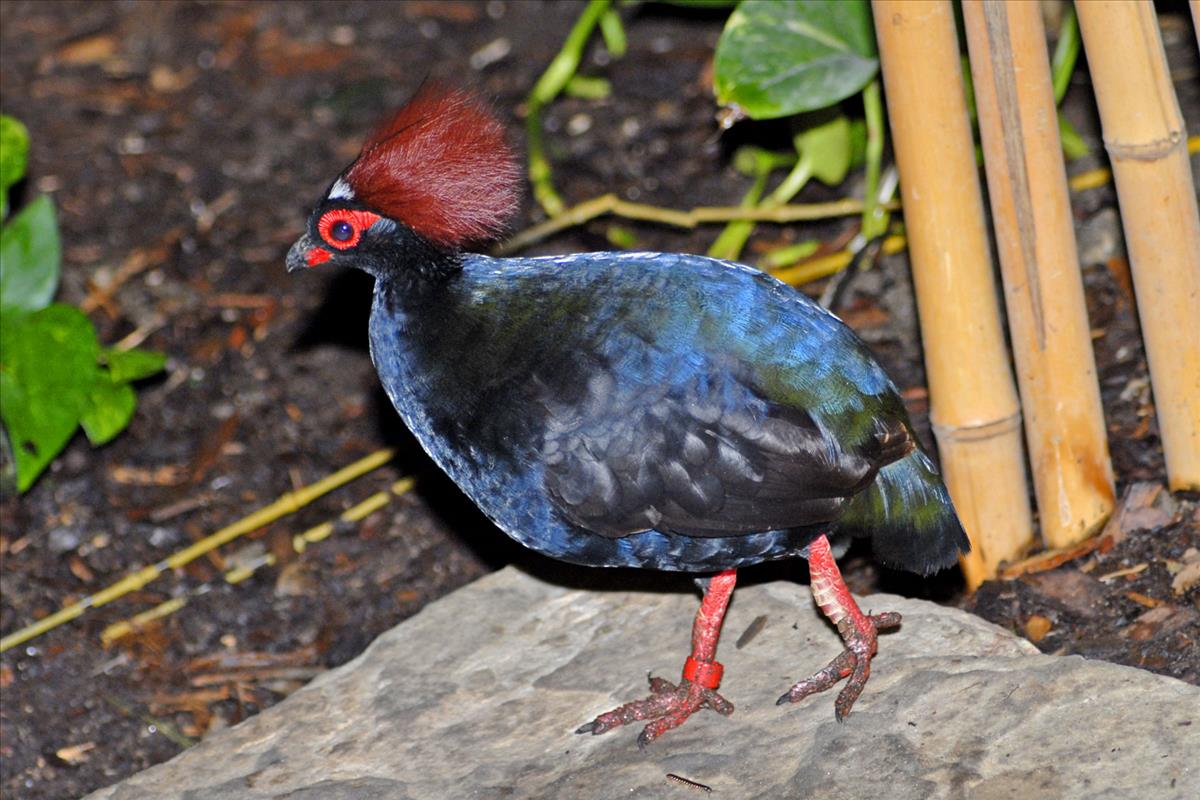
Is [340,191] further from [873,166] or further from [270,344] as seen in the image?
[873,166]

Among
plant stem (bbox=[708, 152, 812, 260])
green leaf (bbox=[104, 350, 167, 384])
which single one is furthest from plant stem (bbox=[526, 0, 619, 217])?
green leaf (bbox=[104, 350, 167, 384])

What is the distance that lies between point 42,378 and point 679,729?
2.51m

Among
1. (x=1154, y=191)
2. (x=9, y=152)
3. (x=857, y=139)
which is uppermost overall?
(x=9, y=152)

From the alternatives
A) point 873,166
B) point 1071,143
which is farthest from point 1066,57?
point 873,166

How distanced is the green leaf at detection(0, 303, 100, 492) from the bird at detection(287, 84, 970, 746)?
1.37 meters

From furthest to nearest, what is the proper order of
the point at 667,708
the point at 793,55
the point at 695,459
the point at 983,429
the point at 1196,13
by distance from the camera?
1. the point at 793,55
2. the point at 983,429
3. the point at 667,708
4. the point at 1196,13
5. the point at 695,459

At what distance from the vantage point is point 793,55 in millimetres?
4863

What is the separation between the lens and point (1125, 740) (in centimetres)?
327

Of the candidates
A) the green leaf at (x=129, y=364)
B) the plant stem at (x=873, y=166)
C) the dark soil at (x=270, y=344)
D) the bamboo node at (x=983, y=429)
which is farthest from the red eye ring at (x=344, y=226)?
the plant stem at (x=873, y=166)

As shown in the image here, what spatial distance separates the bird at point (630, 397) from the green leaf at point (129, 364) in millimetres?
1444

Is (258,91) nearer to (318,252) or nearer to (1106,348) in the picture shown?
(318,252)

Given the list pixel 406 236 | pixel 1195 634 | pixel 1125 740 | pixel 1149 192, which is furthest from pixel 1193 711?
pixel 406 236

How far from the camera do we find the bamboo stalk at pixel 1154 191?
3672mm

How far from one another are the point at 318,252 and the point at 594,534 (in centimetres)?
108
